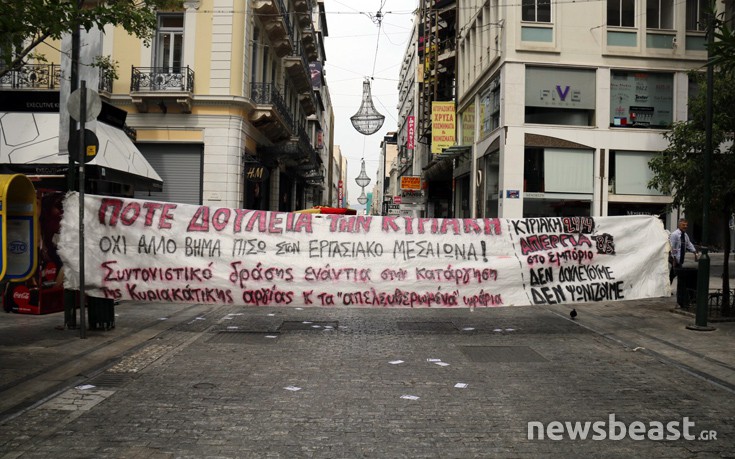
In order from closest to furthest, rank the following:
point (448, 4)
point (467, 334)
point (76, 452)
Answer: point (76, 452), point (467, 334), point (448, 4)

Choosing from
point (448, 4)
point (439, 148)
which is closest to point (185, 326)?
point (439, 148)

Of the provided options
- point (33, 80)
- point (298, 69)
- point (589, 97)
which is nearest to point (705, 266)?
point (589, 97)

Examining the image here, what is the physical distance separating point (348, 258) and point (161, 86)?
16.4 m

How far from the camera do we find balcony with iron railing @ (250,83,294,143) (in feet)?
81.8

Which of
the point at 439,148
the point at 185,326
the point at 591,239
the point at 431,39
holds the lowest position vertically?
the point at 185,326

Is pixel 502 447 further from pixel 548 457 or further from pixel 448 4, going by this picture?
pixel 448 4

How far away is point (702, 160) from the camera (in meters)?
11.6

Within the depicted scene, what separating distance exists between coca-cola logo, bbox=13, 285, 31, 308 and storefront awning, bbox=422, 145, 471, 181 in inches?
989

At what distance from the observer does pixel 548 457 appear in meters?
4.39

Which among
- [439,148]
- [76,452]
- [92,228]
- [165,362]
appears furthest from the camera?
[439,148]

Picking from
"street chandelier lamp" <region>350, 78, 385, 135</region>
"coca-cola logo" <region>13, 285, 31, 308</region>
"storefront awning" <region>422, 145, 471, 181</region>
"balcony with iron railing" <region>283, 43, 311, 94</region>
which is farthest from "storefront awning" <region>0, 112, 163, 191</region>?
"storefront awning" <region>422, 145, 471, 181</region>

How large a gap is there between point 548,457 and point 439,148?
28.6 m

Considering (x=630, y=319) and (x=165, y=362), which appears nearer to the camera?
(x=165, y=362)

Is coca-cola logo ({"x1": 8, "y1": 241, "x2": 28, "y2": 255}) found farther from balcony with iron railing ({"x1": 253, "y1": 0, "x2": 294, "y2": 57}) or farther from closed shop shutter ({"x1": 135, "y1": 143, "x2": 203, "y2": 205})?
balcony with iron railing ({"x1": 253, "y1": 0, "x2": 294, "y2": 57})
